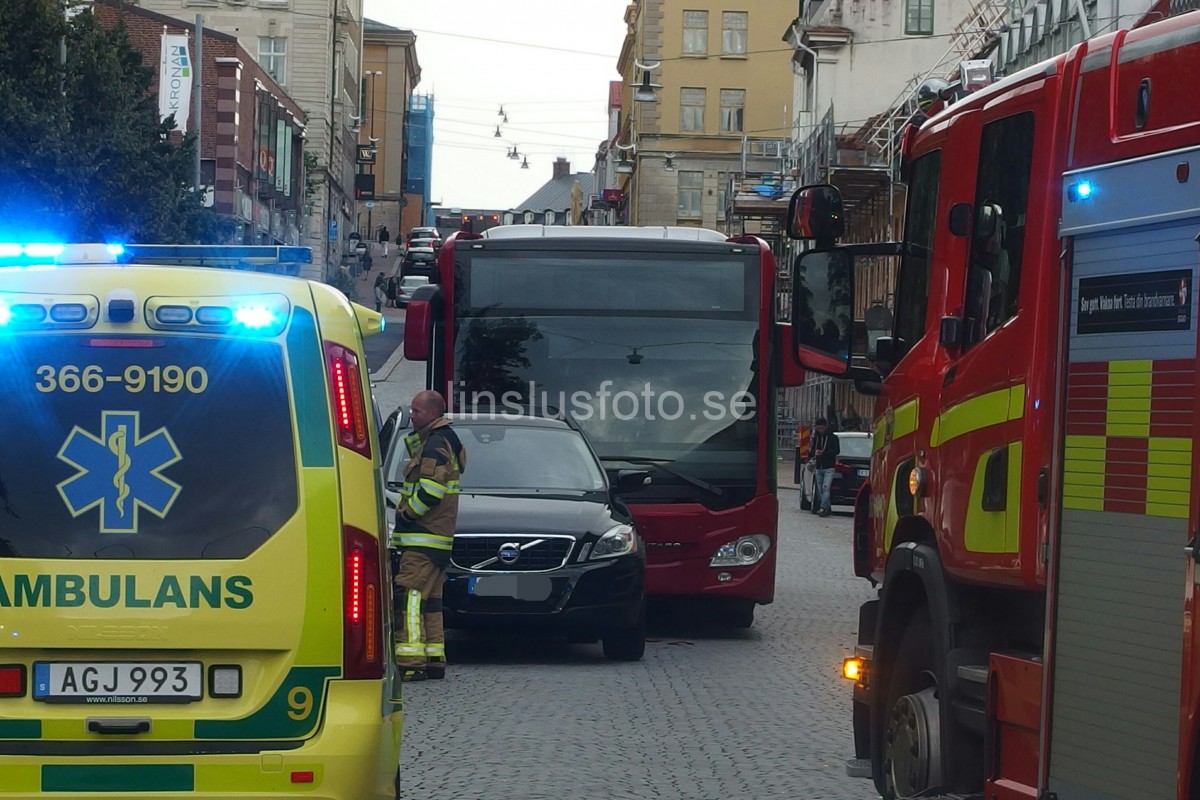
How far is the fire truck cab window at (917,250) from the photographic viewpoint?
738cm

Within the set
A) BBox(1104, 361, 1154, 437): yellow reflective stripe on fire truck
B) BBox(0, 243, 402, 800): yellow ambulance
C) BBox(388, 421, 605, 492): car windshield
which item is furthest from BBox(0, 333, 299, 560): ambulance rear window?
BBox(388, 421, 605, 492): car windshield

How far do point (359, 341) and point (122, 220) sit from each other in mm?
31259

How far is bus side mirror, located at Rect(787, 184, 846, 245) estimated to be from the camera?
294 inches

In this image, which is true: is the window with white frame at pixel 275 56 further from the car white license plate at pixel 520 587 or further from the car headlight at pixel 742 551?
the car white license plate at pixel 520 587

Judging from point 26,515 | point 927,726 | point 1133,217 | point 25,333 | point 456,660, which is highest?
point 1133,217

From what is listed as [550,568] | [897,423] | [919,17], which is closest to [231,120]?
[919,17]

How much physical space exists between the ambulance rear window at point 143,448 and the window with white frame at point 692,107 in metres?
96.9

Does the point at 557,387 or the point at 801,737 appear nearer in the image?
the point at 801,737


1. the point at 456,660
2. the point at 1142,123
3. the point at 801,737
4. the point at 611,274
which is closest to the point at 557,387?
the point at 611,274

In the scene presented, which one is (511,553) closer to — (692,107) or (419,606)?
(419,606)

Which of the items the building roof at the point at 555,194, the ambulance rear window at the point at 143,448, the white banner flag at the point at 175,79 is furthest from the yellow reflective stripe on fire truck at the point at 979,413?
the building roof at the point at 555,194

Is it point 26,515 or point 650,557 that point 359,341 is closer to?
point 26,515

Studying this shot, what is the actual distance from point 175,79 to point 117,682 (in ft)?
178

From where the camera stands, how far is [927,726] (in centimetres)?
666
